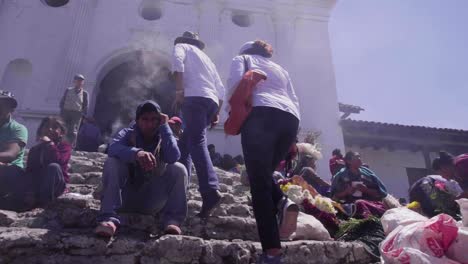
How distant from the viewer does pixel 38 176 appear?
3.64 m

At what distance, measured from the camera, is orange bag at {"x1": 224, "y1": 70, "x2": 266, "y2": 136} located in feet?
9.48

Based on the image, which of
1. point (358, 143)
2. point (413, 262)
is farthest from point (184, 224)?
point (358, 143)

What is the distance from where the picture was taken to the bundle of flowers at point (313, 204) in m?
4.35

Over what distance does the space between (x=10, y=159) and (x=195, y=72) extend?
2210 millimetres

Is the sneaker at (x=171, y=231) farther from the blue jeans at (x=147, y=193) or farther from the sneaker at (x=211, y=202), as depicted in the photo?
the sneaker at (x=211, y=202)

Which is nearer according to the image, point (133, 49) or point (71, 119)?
point (71, 119)

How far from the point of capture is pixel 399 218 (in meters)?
3.31

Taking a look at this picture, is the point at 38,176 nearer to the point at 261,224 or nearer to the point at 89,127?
the point at 261,224

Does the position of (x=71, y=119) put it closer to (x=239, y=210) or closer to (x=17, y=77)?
(x=17, y=77)

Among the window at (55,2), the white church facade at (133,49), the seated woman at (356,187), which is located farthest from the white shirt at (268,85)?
the window at (55,2)

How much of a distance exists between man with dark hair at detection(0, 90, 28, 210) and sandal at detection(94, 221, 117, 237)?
4.09 ft

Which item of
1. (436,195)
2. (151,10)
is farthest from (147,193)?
(151,10)

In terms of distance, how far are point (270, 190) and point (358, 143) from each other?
1046cm

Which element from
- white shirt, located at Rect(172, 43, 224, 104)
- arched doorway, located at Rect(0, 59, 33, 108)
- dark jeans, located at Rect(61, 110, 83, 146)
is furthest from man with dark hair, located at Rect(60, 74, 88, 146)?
white shirt, located at Rect(172, 43, 224, 104)
